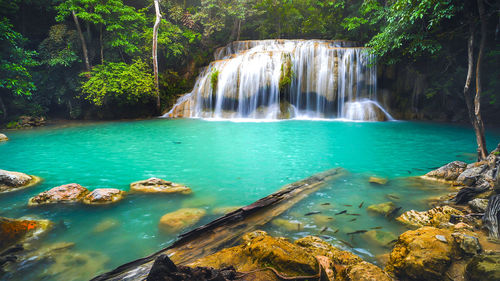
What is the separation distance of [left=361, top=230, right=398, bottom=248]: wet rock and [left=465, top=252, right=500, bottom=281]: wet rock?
0.98 meters

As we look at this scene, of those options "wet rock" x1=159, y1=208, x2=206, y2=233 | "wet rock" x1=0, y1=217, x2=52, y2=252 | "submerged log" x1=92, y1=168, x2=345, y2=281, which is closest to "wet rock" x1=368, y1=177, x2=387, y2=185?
"submerged log" x1=92, y1=168, x2=345, y2=281

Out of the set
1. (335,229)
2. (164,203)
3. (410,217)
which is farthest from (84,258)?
(410,217)

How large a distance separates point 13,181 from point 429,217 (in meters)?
7.33

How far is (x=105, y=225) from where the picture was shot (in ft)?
11.2

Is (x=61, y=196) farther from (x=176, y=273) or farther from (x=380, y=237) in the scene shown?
(x=380, y=237)

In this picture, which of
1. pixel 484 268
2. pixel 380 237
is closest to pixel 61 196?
pixel 380 237

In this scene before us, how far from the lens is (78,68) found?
53.1 ft

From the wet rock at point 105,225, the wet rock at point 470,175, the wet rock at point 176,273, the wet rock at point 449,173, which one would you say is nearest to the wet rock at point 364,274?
the wet rock at point 176,273

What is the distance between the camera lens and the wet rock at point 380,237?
2854mm

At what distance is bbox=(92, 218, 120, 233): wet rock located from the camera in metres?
3.30

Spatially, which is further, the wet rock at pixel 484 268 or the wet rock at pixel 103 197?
the wet rock at pixel 103 197

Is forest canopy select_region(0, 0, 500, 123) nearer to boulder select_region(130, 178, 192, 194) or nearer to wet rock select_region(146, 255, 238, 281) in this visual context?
boulder select_region(130, 178, 192, 194)

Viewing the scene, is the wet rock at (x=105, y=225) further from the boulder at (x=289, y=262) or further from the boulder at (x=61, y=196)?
the boulder at (x=289, y=262)

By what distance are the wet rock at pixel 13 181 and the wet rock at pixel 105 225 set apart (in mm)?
2775
